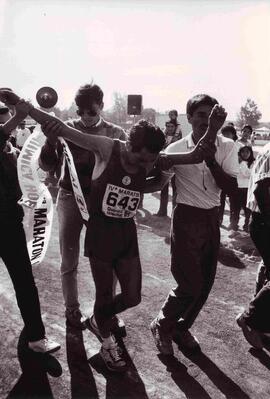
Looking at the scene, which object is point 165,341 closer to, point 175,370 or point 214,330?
point 175,370

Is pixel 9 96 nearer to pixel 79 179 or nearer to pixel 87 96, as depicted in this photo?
pixel 87 96

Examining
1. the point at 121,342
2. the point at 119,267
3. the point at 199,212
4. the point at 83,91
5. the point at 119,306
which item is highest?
the point at 83,91

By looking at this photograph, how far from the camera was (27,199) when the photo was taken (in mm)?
3455

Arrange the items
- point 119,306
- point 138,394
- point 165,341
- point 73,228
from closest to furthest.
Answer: point 138,394 < point 119,306 < point 165,341 < point 73,228

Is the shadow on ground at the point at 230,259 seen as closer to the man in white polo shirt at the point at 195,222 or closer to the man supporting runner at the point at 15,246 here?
the man in white polo shirt at the point at 195,222

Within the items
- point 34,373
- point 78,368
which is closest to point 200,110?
point 78,368

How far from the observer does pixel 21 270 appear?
320cm

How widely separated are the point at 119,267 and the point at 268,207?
125 cm

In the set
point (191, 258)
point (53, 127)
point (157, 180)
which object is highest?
point (53, 127)

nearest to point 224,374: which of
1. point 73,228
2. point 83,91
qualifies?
point 73,228

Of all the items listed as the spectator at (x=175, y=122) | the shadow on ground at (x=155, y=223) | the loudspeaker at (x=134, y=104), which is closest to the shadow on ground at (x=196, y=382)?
the shadow on ground at (x=155, y=223)

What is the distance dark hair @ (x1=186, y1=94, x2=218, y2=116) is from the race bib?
0.83 m

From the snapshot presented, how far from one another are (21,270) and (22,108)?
1178mm

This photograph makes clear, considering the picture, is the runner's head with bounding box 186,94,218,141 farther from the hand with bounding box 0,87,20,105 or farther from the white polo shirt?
the hand with bounding box 0,87,20,105
